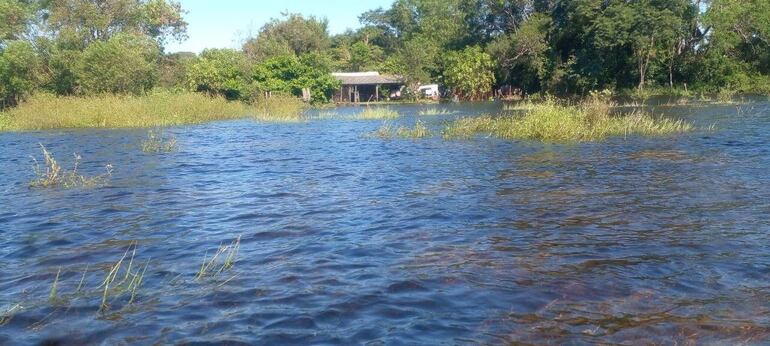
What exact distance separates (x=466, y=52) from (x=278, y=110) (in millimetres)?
29671

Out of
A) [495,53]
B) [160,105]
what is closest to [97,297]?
[160,105]

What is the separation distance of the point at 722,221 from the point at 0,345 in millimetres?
8494

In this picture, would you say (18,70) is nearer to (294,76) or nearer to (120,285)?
(294,76)

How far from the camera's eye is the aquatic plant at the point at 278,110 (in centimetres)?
3681

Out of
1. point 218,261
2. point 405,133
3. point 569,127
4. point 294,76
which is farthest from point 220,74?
point 218,261

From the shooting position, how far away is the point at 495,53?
60.8 meters

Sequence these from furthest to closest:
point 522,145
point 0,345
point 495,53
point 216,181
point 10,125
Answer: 1. point 495,53
2. point 10,125
3. point 522,145
4. point 216,181
5. point 0,345

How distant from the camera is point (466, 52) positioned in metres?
63.1

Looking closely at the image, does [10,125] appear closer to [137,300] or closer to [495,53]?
[137,300]

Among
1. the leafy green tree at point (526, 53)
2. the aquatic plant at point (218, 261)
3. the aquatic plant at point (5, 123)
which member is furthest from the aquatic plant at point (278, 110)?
the aquatic plant at point (218, 261)

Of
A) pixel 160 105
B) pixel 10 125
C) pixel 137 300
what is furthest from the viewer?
pixel 160 105

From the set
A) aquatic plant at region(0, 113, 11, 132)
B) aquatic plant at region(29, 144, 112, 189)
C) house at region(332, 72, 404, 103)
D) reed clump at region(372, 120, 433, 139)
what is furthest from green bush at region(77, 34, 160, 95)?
aquatic plant at region(29, 144, 112, 189)

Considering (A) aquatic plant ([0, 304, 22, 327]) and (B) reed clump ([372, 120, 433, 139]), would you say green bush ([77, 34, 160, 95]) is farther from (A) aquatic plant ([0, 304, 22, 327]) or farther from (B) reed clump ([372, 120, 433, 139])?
(A) aquatic plant ([0, 304, 22, 327])

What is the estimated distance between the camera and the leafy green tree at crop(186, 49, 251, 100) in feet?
186
